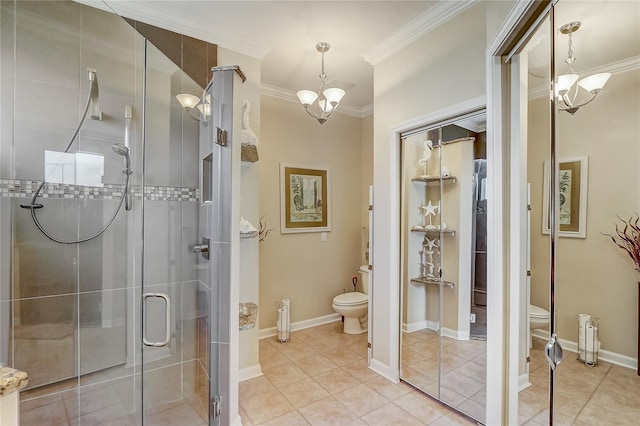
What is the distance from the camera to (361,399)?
2119 millimetres

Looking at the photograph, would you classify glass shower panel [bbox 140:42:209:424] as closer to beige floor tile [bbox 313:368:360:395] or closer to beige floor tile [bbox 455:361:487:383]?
beige floor tile [bbox 313:368:360:395]

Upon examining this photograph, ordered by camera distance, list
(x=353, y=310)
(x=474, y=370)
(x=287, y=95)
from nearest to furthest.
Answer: (x=474, y=370) < (x=353, y=310) < (x=287, y=95)

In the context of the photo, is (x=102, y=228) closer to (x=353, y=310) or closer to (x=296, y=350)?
(x=296, y=350)

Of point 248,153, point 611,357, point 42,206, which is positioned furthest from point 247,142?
point 611,357

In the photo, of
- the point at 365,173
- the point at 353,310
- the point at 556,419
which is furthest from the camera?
the point at 365,173

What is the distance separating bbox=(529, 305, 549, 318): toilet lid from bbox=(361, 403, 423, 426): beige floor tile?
1.08 m

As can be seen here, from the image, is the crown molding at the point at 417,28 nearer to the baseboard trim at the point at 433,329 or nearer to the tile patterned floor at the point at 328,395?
the baseboard trim at the point at 433,329

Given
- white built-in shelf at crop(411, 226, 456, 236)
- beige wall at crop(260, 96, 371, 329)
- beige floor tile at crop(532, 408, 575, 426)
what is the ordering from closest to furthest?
beige floor tile at crop(532, 408, 575, 426), white built-in shelf at crop(411, 226, 456, 236), beige wall at crop(260, 96, 371, 329)

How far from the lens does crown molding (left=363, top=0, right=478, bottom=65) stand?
194 centimetres

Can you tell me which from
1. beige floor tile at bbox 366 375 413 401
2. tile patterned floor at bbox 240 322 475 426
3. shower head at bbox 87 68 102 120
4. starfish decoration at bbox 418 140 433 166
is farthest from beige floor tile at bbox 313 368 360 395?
shower head at bbox 87 68 102 120

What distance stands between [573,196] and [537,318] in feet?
1.90

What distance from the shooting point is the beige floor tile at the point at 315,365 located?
251 cm

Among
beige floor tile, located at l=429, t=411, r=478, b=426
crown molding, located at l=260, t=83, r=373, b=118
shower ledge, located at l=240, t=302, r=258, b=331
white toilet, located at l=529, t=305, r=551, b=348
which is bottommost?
beige floor tile, located at l=429, t=411, r=478, b=426

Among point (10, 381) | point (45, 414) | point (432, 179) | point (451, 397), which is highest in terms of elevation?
point (432, 179)
